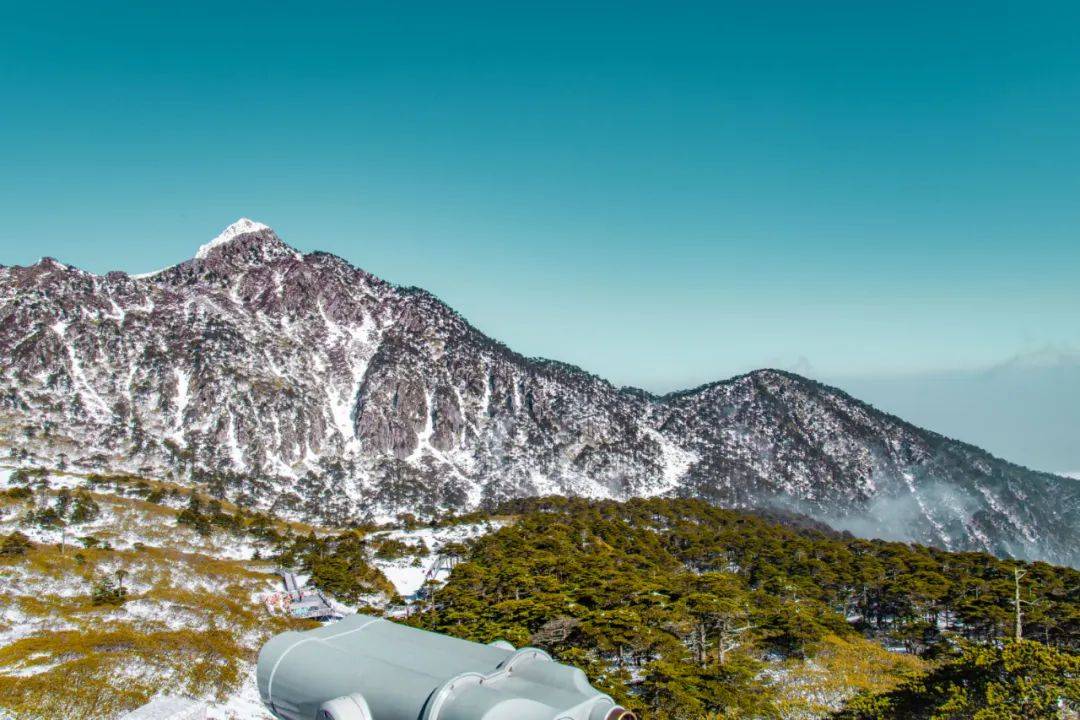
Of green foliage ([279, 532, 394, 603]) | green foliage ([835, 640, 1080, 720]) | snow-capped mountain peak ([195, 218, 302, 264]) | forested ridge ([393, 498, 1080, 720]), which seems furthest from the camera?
snow-capped mountain peak ([195, 218, 302, 264])

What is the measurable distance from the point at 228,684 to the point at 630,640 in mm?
14543

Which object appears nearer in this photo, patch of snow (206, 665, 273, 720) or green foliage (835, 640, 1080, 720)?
green foliage (835, 640, 1080, 720)

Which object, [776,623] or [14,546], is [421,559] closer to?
[14,546]

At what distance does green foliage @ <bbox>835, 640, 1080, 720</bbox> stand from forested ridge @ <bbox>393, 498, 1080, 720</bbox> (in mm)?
38

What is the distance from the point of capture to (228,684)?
2019 cm

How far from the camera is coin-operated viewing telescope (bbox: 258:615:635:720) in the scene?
12.7 ft

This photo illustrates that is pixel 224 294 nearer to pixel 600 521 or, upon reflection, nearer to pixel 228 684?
pixel 600 521

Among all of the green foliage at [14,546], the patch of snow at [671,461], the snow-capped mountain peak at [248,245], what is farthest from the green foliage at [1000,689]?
the snow-capped mountain peak at [248,245]

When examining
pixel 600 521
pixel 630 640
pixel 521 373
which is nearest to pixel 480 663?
pixel 630 640

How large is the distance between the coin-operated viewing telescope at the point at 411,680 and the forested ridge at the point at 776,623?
15.6m

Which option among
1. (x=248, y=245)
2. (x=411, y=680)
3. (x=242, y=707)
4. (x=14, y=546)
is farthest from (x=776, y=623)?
(x=248, y=245)

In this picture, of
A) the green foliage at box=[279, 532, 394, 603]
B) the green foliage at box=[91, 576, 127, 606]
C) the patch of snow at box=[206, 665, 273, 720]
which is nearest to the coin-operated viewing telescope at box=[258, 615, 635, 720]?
the patch of snow at box=[206, 665, 273, 720]

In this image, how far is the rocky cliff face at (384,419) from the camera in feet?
375

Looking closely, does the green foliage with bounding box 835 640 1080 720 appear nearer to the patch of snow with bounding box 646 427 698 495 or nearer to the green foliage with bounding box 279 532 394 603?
the green foliage with bounding box 279 532 394 603
